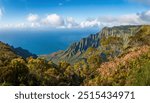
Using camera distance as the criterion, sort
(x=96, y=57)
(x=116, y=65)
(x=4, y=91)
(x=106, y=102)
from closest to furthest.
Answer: (x=106, y=102) < (x=4, y=91) < (x=116, y=65) < (x=96, y=57)

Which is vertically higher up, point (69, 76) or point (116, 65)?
point (116, 65)

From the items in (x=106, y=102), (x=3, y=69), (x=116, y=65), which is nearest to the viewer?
(x=106, y=102)

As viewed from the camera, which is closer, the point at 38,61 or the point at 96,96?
the point at 96,96

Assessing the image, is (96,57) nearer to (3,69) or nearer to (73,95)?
(3,69)

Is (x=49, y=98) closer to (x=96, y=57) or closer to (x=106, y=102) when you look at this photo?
(x=106, y=102)

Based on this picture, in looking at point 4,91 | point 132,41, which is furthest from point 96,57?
point 4,91

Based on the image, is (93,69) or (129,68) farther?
(93,69)

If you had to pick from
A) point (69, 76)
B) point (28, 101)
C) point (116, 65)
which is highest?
point (28, 101)

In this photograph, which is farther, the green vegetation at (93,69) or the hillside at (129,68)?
the green vegetation at (93,69)

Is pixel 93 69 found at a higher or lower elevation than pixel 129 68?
lower

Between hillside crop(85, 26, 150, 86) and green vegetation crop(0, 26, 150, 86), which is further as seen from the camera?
green vegetation crop(0, 26, 150, 86)
